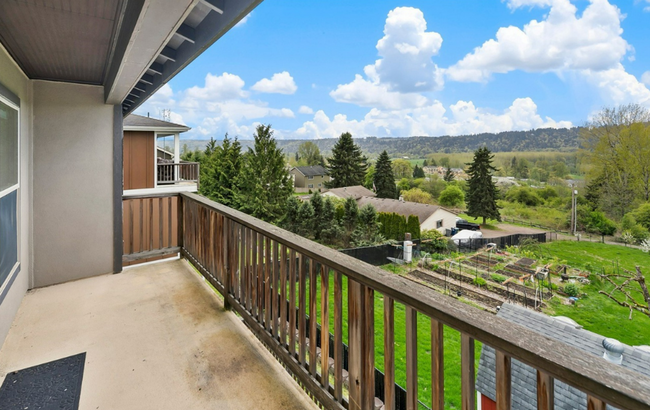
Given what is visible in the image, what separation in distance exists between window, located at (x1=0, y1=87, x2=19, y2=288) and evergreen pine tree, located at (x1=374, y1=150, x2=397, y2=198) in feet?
96.5

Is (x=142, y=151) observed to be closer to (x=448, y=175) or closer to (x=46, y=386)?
(x=46, y=386)

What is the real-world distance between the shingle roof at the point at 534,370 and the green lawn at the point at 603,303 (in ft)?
21.1

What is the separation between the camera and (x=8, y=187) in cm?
211

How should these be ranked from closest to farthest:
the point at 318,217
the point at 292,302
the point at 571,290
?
the point at 292,302
the point at 571,290
the point at 318,217

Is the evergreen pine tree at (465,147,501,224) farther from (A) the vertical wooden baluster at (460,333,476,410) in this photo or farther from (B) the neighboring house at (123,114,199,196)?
(A) the vertical wooden baluster at (460,333,476,410)

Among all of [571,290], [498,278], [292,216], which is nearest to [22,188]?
[571,290]

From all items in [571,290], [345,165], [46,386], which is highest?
[345,165]

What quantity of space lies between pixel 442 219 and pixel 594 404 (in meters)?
21.6

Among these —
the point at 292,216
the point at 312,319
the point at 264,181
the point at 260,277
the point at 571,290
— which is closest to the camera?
the point at 312,319

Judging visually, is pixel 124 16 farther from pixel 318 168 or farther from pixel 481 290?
pixel 318 168

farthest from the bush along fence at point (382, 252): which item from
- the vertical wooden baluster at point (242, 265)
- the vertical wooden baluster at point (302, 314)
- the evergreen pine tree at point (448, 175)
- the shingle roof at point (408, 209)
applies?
the evergreen pine tree at point (448, 175)

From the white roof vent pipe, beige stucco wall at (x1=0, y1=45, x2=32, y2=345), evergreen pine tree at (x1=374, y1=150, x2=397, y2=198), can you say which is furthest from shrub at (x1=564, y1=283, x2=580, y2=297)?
evergreen pine tree at (x1=374, y1=150, x2=397, y2=198)

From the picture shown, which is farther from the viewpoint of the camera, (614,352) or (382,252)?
(382,252)

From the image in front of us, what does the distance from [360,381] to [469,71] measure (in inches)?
2140
